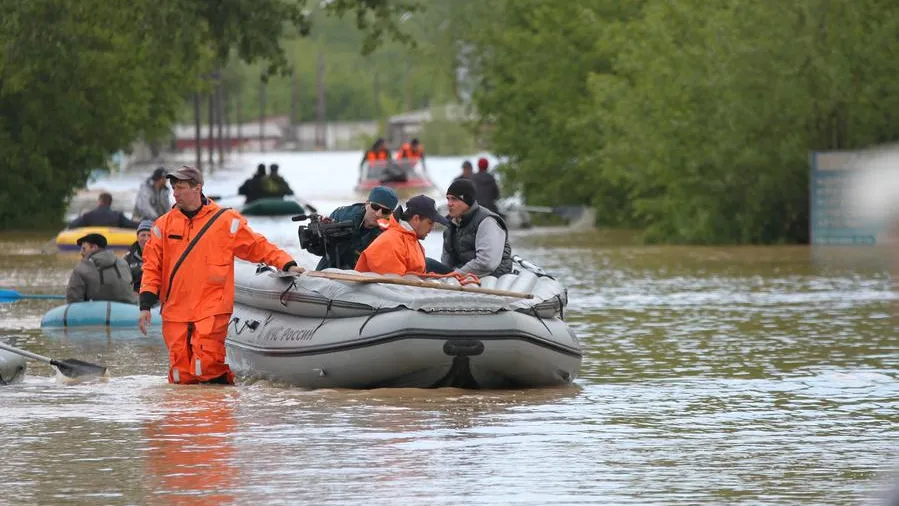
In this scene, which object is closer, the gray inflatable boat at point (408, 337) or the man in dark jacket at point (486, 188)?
the gray inflatable boat at point (408, 337)

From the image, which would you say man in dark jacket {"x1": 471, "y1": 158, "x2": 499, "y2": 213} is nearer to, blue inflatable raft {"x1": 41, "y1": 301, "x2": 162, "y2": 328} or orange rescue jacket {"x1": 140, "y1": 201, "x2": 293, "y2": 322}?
blue inflatable raft {"x1": 41, "y1": 301, "x2": 162, "y2": 328}

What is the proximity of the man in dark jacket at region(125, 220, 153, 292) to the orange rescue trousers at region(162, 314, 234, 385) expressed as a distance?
3.63 meters

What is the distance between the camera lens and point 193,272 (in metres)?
14.0

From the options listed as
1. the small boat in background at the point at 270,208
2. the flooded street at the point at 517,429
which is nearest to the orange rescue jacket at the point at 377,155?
the small boat in background at the point at 270,208

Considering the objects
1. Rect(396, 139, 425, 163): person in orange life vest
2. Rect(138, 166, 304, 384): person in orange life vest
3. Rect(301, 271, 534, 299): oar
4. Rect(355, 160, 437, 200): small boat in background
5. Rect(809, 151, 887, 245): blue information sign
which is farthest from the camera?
Rect(396, 139, 425, 163): person in orange life vest

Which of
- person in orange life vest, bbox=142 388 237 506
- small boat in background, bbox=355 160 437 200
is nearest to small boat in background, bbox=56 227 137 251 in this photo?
person in orange life vest, bbox=142 388 237 506

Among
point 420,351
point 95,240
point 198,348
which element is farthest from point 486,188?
point 420,351

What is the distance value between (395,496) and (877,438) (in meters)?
3.50

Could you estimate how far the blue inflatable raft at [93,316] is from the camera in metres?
20.1

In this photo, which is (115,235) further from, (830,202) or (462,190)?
(462,190)

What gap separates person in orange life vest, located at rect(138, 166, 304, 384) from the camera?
14.0 meters

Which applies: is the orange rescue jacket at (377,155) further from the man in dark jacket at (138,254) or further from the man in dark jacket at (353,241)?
the man in dark jacket at (353,241)

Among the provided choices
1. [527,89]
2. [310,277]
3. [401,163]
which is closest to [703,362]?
[310,277]

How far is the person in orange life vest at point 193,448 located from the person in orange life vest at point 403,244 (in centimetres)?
143
